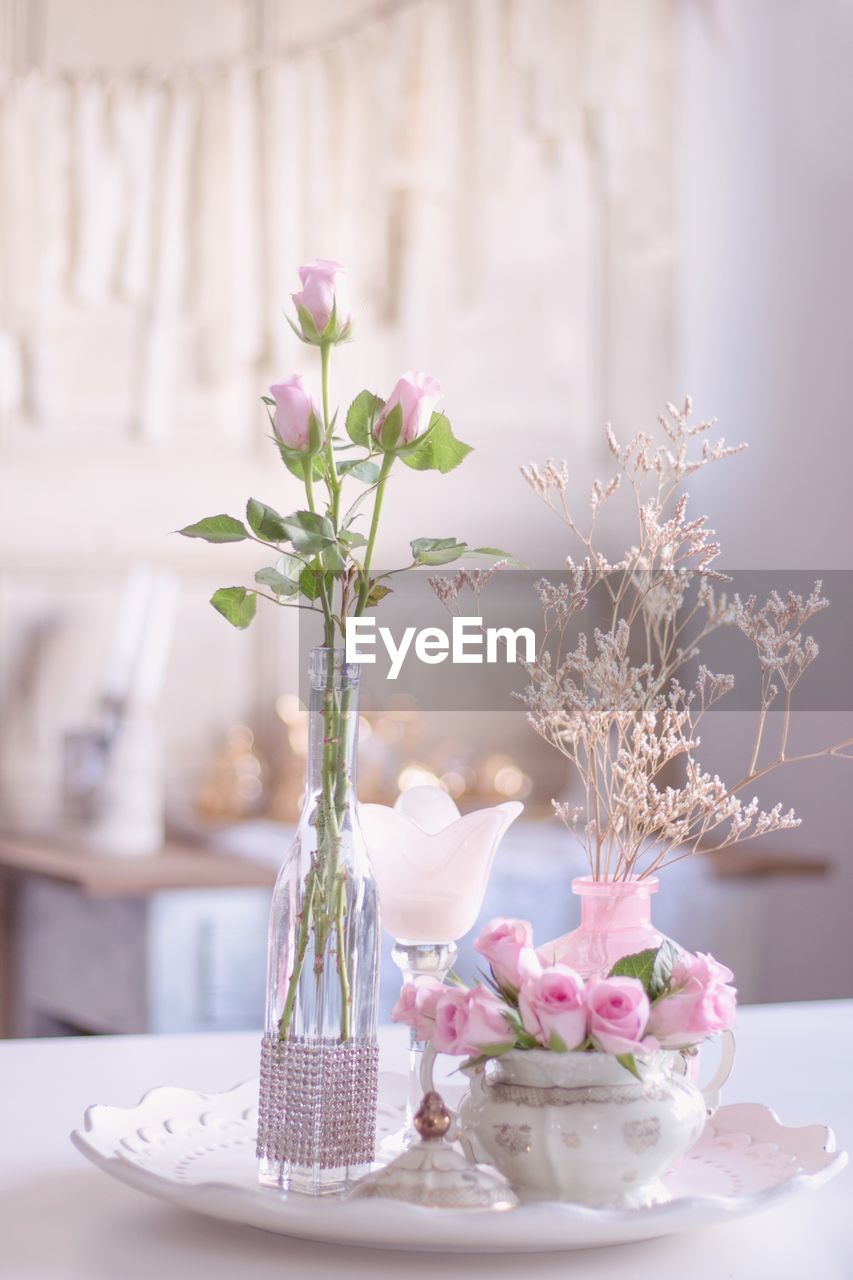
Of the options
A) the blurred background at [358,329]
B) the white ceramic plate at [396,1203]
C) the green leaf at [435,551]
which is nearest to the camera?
the white ceramic plate at [396,1203]

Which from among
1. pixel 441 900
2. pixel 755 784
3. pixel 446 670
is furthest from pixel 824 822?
pixel 441 900

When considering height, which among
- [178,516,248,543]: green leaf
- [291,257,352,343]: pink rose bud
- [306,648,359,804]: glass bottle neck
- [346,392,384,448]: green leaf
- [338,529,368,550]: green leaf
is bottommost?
[306,648,359,804]: glass bottle neck

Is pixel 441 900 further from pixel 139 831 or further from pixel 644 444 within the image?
pixel 139 831

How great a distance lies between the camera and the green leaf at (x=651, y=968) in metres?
0.69

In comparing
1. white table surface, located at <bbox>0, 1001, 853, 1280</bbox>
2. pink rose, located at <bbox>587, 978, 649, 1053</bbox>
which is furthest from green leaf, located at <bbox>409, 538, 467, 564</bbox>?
A: white table surface, located at <bbox>0, 1001, 853, 1280</bbox>

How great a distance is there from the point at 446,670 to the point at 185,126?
104 cm

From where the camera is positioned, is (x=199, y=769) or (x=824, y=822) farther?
(x=199, y=769)

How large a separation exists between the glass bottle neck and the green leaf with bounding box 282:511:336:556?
0.05 meters

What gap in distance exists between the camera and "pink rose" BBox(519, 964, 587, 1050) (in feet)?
2.14

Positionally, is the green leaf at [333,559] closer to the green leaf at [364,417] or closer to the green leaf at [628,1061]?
the green leaf at [364,417]

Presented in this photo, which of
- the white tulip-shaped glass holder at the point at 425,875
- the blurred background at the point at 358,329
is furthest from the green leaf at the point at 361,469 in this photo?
the blurred background at the point at 358,329

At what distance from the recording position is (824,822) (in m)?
2.46

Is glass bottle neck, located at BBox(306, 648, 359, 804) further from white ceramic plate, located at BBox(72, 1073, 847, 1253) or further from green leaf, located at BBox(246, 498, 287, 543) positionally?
white ceramic plate, located at BBox(72, 1073, 847, 1253)

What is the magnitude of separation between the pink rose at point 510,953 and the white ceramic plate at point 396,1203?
0.10 metres
